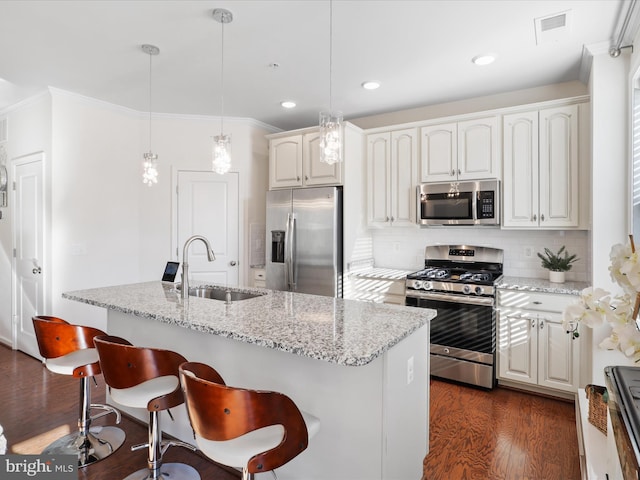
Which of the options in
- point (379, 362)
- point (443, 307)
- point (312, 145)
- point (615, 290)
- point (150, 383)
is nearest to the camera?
point (379, 362)

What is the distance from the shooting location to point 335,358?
4.29 feet

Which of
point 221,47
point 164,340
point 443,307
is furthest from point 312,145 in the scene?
point 164,340

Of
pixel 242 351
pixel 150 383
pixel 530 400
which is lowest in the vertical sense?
pixel 530 400

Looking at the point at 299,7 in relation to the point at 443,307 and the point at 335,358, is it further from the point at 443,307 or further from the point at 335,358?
the point at 443,307

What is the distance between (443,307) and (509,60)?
208 centimetres

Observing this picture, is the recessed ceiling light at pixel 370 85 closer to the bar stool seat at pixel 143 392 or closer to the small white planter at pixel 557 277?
the small white planter at pixel 557 277

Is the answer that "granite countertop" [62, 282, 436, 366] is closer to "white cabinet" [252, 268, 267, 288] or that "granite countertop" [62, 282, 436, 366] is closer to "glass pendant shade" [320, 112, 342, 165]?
"glass pendant shade" [320, 112, 342, 165]

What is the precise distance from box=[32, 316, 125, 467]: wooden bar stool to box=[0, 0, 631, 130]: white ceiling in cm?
193

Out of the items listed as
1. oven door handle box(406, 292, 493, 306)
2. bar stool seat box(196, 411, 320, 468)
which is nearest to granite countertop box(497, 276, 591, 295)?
oven door handle box(406, 292, 493, 306)

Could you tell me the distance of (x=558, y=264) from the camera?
10.5 feet

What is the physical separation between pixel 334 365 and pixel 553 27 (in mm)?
2545

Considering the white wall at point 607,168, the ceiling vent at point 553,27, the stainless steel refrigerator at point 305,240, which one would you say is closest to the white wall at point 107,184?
the stainless steel refrigerator at point 305,240

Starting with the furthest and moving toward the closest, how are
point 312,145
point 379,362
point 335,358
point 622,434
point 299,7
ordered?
1. point 312,145
2. point 299,7
3. point 379,362
4. point 335,358
5. point 622,434

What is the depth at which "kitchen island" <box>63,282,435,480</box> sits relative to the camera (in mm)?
1552
